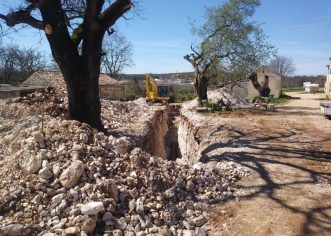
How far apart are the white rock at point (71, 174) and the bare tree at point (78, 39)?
3.78m

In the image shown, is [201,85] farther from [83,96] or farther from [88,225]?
[88,225]

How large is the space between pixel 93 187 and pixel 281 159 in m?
4.71

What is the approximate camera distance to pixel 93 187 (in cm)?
456

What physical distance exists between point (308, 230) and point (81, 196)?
292 centimetres

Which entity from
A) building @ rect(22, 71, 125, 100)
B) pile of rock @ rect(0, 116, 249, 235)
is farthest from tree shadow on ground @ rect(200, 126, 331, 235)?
building @ rect(22, 71, 125, 100)

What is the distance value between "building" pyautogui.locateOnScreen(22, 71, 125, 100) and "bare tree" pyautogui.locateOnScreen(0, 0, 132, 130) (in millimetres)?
14697

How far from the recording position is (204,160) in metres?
8.38

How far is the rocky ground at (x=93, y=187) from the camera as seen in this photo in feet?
13.5

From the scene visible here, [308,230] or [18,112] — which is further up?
[18,112]

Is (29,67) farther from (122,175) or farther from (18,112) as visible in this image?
(122,175)

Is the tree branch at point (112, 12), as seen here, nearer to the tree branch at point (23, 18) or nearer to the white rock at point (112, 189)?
the tree branch at point (23, 18)

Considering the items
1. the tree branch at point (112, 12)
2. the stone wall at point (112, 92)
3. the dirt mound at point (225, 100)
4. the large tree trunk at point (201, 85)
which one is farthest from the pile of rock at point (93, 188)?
the stone wall at point (112, 92)

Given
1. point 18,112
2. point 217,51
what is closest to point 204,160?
point 18,112

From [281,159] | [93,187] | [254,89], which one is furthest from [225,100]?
[93,187]
